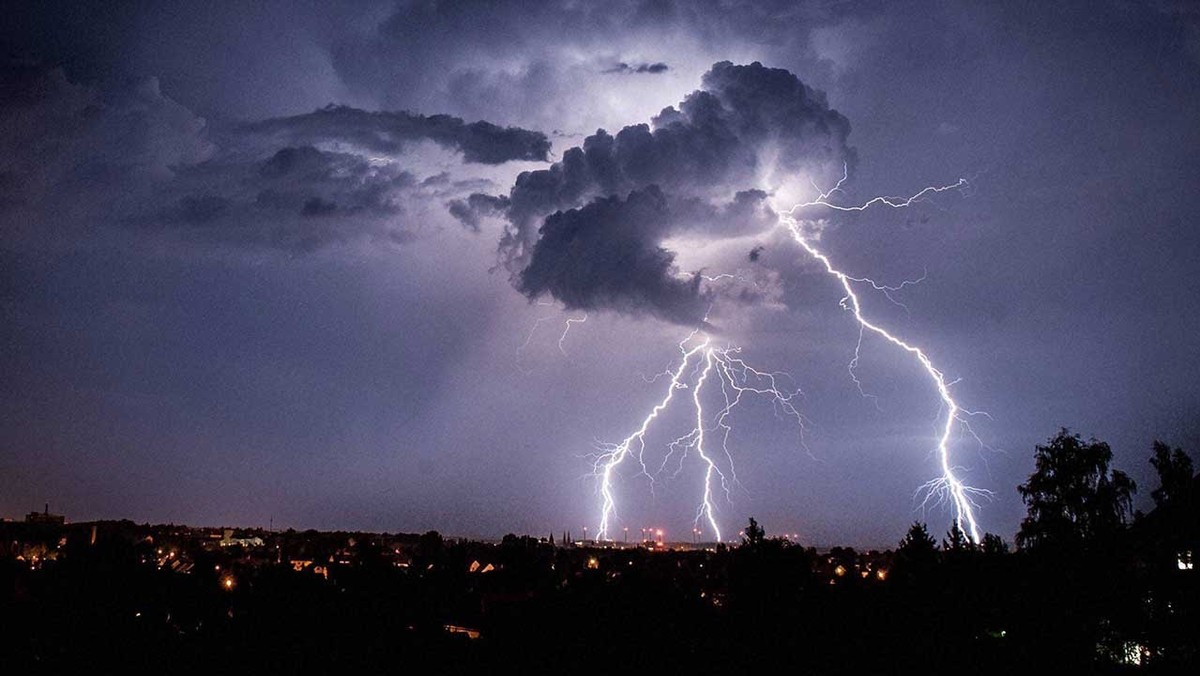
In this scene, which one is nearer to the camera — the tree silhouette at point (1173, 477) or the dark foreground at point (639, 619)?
the dark foreground at point (639, 619)

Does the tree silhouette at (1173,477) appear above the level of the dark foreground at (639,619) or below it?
above

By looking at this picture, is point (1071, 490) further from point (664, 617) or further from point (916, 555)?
point (664, 617)

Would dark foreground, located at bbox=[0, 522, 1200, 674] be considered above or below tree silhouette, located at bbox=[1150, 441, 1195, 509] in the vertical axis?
below

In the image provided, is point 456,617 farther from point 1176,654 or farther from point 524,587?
point 1176,654

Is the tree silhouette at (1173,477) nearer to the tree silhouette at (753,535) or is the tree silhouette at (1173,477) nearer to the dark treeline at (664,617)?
the dark treeline at (664,617)

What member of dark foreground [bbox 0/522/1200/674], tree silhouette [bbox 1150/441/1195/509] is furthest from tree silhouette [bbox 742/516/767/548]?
tree silhouette [bbox 1150/441/1195/509]

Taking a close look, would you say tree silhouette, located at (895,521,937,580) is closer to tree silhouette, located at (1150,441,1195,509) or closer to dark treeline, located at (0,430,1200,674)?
→ dark treeline, located at (0,430,1200,674)

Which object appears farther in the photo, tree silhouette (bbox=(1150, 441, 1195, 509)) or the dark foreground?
tree silhouette (bbox=(1150, 441, 1195, 509))

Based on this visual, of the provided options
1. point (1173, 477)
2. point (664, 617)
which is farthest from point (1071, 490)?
point (664, 617)

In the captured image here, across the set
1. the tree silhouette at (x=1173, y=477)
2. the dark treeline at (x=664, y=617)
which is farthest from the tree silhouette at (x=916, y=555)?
the tree silhouette at (x=1173, y=477)
